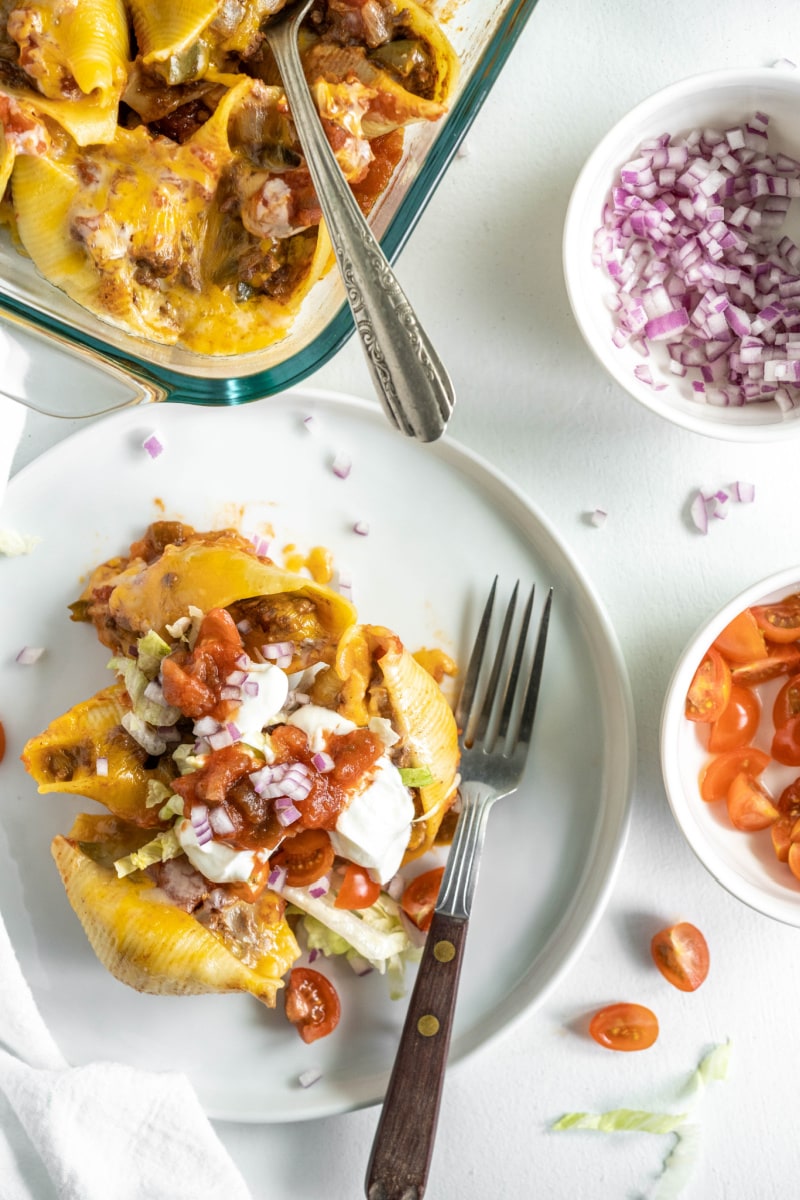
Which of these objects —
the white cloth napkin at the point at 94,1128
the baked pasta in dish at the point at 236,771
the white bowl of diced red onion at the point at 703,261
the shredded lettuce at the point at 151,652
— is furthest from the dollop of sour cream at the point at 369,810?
the white bowl of diced red onion at the point at 703,261

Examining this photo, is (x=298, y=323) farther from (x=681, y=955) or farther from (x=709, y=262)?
(x=681, y=955)

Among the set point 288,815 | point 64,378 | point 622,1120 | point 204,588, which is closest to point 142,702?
point 204,588

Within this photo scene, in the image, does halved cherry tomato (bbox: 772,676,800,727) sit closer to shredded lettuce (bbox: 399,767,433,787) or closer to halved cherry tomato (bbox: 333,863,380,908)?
shredded lettuce (bbox: 399,767,433,787)

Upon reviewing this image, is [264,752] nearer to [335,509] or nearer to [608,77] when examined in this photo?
[335,509]

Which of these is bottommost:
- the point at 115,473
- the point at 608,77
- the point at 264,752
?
the point at 264,752

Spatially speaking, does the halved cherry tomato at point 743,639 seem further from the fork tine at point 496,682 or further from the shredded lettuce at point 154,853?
the shredded lettuce at point 154,853

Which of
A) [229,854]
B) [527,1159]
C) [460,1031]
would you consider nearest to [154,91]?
Result: [229,854]

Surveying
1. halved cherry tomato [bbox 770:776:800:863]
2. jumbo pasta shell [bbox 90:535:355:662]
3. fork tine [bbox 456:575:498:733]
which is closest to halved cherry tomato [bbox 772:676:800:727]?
halved cherry tomato [bbox 770:776:800:863]
